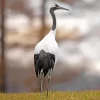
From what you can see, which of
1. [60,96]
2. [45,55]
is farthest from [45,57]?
[60,96]

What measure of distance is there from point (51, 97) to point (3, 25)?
760 cm

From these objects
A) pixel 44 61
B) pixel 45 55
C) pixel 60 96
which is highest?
pixel 45 55

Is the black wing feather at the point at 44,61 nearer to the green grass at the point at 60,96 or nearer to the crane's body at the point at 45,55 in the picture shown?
the crane's body at the point at 45,55

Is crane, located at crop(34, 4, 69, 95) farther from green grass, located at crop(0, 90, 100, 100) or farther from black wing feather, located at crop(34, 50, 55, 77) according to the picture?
green grass, located at crop(0, 90, 100, 100)

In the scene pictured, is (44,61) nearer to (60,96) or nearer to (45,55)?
Answer: (45,55)

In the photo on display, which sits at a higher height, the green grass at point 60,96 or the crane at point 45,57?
the crane at point 45,57

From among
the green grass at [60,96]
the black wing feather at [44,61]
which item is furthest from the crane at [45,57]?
the green grass at [60,96]

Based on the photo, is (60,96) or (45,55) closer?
(45,55)

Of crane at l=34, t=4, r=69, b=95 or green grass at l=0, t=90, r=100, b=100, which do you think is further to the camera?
green grass at l=0, t=90, r=100, b=100

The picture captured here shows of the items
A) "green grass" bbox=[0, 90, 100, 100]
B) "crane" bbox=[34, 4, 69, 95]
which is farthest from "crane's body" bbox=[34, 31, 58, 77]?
"green grass" bbox=[0, 90, 100, 100]

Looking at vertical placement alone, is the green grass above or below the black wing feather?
below

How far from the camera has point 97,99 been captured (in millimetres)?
11180

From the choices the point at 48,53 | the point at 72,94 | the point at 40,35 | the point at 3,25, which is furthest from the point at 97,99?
the point at 3,25

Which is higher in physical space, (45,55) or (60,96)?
(45,55)
